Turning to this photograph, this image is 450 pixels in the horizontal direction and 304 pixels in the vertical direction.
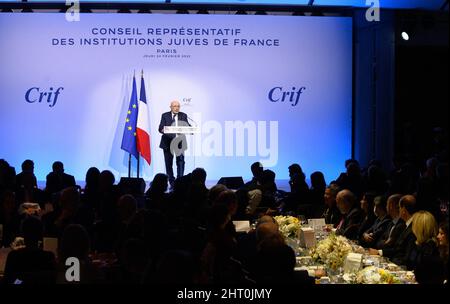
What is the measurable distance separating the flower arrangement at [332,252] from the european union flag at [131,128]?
273 inches

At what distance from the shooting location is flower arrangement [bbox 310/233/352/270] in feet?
15.4

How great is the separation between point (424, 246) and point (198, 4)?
8.03 meters

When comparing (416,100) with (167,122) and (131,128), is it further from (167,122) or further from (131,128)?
(131,128)

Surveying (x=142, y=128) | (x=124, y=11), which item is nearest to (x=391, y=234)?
(x=142, y=128)

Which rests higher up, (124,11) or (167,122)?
(124,11)

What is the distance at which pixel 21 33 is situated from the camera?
1207 centimetres

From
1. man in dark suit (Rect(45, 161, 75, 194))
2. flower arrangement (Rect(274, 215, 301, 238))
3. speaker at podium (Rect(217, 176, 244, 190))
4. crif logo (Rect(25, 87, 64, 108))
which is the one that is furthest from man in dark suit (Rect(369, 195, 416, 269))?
crif logo (Rect(25, 87, 64, 108))

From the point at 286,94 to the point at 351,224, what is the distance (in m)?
5.98

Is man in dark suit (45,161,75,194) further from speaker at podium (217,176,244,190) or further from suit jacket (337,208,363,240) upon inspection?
suit jacket (337,208,363,240)

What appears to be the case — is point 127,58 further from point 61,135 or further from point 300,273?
point 300,273

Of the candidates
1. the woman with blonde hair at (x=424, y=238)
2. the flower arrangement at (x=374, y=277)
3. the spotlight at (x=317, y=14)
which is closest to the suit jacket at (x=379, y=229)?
the woman with blonde hair at (x=424, y=238)

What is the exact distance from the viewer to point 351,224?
6449 mm

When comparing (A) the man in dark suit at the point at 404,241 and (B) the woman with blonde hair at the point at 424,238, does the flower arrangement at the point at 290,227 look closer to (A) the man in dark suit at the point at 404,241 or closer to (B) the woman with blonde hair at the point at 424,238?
(A) the man in dark suit at the point at 404,241

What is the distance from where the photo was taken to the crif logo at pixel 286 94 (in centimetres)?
1216
